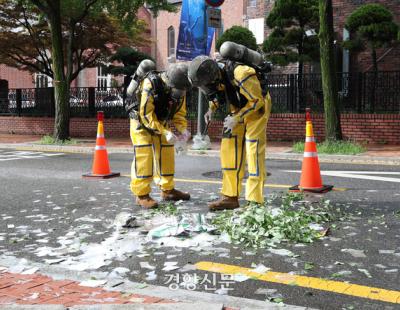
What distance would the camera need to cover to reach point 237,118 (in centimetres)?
562

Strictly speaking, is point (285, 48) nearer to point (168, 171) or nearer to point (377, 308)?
point (168, 171)

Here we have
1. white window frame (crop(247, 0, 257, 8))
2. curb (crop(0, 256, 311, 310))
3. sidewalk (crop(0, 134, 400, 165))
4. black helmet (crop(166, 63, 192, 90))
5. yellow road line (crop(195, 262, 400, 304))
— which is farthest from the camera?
white window frame (crop(247, 0, 257, 8))

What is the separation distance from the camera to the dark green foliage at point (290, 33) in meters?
17.7

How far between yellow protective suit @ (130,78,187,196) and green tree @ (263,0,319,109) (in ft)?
38.6

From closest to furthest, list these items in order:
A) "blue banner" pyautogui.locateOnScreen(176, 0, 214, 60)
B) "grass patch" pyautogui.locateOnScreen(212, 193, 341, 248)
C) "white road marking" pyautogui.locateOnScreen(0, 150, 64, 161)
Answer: "grass patch" pyautogui.locateOnScreen(212, 193, 341, 248) → "white road marking" pyautogui.locateOnScreen(0, 150, 64, 161) → "blue banner" pyautogui.locateOnScreen(176, 0, 214, 60)

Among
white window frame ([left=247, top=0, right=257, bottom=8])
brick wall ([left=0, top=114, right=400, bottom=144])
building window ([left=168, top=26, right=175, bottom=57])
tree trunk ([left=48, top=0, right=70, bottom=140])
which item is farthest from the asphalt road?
building window ([left=168, top=26, right=175, bottom=57])

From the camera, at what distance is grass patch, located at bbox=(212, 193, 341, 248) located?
4.90m

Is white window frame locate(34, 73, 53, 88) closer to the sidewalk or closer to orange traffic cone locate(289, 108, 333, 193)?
the sidewalk

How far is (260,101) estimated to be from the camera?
5645mm

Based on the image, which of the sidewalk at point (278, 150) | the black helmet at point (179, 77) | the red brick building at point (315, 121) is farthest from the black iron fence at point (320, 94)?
the black helmet at point (179, 77)

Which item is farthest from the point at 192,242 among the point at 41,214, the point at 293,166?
the point at 293,166

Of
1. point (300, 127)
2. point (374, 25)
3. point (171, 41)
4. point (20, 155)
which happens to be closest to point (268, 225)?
point (20, 155)

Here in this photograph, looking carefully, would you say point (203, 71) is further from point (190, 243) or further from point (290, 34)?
point (290, 34)

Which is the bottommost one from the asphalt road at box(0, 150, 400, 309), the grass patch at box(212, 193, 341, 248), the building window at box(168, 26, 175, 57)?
the asphalt road at box(0, 150, 400, 309)
